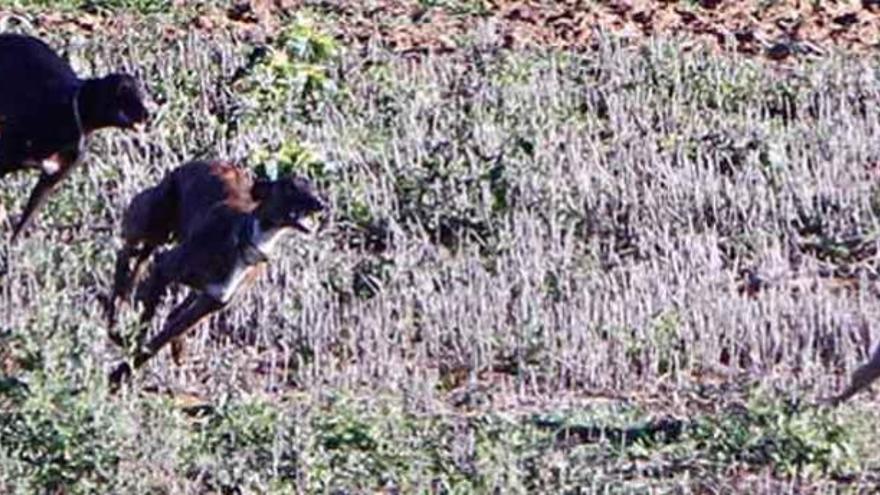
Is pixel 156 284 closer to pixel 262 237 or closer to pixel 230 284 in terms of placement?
pixel 230 284

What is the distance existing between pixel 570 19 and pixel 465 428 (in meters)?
7.76

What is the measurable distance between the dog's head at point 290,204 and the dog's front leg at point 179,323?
0.37 meters

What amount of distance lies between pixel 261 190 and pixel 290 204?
303mm

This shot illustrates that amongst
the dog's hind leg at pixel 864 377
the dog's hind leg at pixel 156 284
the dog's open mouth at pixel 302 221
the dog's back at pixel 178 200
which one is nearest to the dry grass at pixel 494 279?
the dog's hind leg at pixel 864 377

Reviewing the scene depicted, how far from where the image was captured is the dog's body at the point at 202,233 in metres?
10.5

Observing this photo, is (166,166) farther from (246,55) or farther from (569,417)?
(569,417)

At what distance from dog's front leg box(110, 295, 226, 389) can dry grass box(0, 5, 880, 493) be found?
0.43ft

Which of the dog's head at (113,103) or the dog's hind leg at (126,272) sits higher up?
the dog's head at (113,103)

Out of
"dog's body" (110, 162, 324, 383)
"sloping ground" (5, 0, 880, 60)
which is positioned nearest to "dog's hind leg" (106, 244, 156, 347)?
"dog's body" (110, 162, 324, 383)

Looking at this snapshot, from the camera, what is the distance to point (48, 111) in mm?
12633

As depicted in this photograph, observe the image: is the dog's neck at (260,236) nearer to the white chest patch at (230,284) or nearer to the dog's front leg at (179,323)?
the white chest patch at (230,284)

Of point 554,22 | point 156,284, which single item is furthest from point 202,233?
point 554,22

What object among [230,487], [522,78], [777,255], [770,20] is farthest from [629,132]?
[230,487]

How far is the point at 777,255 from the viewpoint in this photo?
12242mm
